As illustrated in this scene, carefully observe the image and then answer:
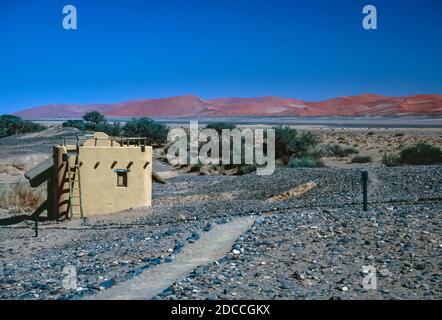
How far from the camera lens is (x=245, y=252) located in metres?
8.99

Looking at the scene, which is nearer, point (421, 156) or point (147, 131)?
point (421, 156)

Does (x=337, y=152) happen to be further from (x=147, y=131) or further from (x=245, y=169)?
(x=147, y=131)

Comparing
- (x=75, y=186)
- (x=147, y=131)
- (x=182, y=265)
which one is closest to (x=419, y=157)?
(x=75, y=186)

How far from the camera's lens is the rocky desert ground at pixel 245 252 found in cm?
727

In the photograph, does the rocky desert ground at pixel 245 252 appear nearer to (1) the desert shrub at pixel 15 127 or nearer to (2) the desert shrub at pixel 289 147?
(2) the desert shrub at pixel 289 147

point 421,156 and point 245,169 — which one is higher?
point 421,156

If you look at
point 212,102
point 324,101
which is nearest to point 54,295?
point 324,101

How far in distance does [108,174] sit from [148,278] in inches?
418

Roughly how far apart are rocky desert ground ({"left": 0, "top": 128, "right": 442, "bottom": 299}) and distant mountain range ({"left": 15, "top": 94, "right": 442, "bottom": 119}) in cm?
10880

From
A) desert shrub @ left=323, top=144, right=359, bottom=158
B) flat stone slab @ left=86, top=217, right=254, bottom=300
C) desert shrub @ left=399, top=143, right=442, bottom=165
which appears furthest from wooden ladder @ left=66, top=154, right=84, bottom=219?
desert shrub @ left=323, top=144, right=359, bottom=158

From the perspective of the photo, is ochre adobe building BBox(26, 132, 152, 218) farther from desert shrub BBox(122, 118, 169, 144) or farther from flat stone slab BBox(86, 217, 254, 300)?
desert shrub BBox(122, 118, 169, 144)

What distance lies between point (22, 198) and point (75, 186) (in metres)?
5.72

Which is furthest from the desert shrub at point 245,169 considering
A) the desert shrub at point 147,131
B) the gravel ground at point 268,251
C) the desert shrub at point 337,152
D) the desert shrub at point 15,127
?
the desert shrub at point 15,127
